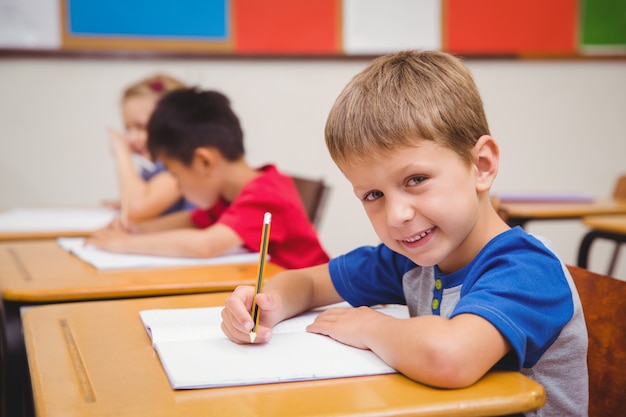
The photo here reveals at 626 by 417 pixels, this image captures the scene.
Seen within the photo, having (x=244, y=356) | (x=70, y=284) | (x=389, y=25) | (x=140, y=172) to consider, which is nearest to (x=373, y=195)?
(x=244, y=356)

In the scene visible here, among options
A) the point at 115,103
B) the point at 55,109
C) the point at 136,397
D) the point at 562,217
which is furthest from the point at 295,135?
the point at 136,397

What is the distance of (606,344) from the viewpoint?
104 centimetres

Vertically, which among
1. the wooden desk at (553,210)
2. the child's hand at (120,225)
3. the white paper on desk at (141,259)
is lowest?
the wooden desk at (553,210)

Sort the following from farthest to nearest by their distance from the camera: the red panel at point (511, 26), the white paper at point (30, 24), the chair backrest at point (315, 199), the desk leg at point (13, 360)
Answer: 1. the red panel at point (511, 26)
2. the white paper at point (30, 24)
3. the chair backrest at point (315, 199)
4. the desk leg at point (13, 360)

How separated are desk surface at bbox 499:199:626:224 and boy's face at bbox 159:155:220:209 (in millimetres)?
986

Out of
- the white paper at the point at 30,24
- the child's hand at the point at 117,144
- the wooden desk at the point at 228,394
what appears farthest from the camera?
the white paper at the point at 30,24

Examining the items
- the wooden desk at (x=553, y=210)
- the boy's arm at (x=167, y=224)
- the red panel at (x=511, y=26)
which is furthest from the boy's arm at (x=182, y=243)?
the red panel at (x=511, y=26)

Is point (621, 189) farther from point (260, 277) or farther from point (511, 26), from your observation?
point (260, 277)

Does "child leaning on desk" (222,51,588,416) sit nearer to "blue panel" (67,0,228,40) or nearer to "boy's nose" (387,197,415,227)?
"boy's nose" (387,197,415,227)

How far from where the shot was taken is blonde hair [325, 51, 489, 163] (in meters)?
0.97

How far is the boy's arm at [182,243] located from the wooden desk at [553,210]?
109cm

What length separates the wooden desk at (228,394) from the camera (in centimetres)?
72

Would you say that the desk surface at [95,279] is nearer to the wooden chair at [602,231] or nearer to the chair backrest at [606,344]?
the chair backrest at [606,344]

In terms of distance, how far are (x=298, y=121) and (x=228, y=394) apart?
3198 millimetres
